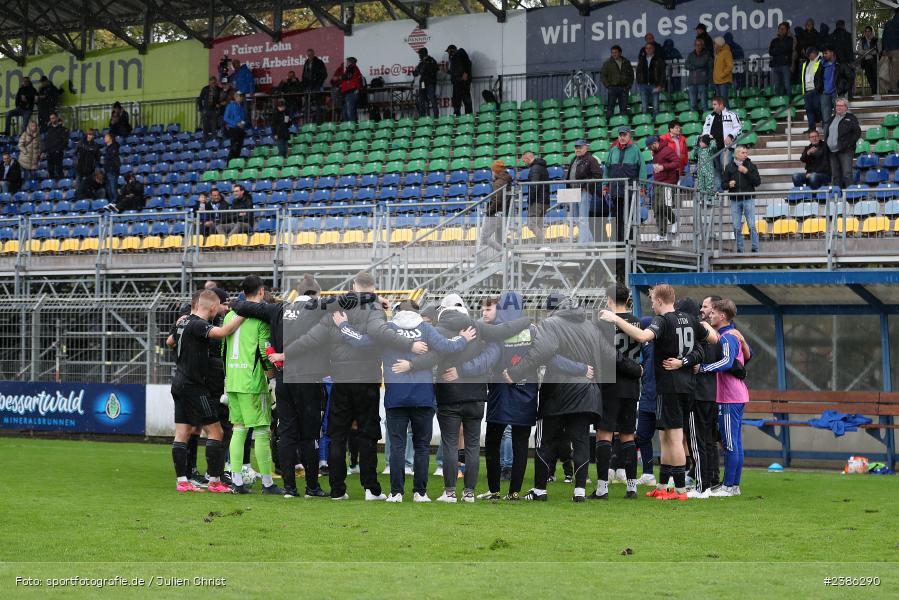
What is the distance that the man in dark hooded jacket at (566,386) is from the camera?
10992 millimetres

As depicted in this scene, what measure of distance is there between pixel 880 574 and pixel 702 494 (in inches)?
169

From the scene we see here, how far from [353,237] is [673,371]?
11.2 meters

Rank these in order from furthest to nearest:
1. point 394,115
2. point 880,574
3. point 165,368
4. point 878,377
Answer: point 394,115 < point 165,368 < point 878,377 < point 880,574

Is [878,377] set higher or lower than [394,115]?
lower

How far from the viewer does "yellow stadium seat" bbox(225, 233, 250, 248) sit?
22.9m

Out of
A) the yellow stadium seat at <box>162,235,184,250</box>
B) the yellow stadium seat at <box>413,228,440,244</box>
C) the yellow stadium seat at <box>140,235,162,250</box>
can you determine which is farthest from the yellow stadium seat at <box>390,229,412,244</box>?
the yellow stadium seat at <box>140,235,162,250</box>

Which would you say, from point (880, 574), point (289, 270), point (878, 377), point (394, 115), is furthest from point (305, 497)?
point (394, 115)

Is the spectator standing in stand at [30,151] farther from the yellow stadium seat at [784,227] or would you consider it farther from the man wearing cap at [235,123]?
the yellow stadium seat at [784,227]

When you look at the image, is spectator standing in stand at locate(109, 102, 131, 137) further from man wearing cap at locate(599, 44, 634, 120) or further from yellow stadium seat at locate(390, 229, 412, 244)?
yellow stadium seat at locate(390, 229, 412, 244)

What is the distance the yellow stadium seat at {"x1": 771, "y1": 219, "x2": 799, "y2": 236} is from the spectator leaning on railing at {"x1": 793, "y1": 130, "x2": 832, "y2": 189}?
1.50m

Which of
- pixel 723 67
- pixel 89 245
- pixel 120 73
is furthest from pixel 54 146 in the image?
pixel 723 67

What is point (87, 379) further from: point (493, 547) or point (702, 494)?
point (493, 547)

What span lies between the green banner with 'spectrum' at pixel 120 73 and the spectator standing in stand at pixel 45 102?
192cm

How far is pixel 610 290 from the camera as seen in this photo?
1127cm
